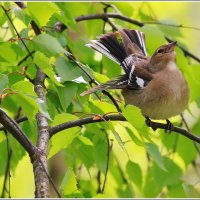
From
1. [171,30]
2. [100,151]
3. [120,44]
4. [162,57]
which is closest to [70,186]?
[100,151]

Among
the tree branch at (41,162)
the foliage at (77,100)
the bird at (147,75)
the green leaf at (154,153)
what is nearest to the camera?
the tree branch at (41,162)

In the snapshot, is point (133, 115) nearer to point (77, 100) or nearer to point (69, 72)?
point (69, 72)

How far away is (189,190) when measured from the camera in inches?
123

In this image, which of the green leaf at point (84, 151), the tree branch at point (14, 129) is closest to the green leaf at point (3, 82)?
the tree branch at point (14, 129)

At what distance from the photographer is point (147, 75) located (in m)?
3.62

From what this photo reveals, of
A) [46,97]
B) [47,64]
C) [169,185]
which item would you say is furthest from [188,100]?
[47,64]

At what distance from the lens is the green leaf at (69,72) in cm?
266

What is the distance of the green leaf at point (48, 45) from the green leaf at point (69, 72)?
11 cm

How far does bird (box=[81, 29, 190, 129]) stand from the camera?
337 cm

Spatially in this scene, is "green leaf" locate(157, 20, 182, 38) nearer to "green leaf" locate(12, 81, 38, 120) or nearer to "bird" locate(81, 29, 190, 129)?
"bird" locate(81, 29, 190, 129)

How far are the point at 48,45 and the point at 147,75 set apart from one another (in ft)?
3.87

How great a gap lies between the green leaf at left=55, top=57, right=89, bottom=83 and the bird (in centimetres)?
47

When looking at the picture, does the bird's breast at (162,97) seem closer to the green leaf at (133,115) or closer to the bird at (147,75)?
the bird at (147,75)

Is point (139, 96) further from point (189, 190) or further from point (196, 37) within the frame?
point (196, 37)
